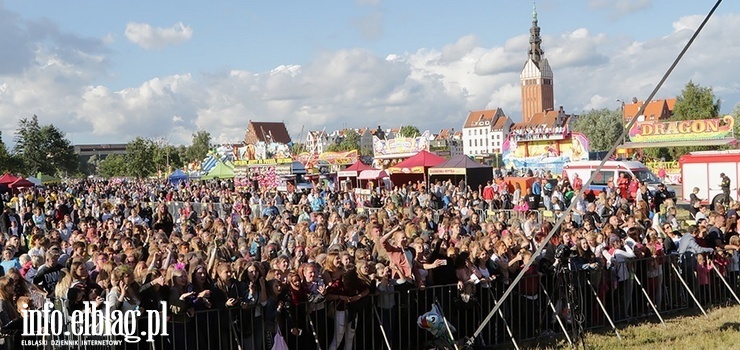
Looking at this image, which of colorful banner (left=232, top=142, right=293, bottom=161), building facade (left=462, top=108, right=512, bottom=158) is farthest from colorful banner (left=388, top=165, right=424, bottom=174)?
building facade (left=462, top=108, right=512, bottom=158)

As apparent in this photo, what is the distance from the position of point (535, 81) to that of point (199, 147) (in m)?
78.2

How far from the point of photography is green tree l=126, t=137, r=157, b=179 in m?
→ 91.5

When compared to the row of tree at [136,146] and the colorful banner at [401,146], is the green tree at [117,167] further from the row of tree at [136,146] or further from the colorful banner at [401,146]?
the colorful banner at [401,146]

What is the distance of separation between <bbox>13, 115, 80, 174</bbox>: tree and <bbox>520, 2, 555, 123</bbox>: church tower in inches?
3942

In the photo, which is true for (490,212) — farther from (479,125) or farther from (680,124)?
(479,125)

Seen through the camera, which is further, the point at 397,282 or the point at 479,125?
the point at 479,125

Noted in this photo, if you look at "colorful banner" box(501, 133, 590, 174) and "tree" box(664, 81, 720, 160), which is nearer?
"colorful banner" box(501, 133, 590, 174)

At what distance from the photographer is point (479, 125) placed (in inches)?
6373

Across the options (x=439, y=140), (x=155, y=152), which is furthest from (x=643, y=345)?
(x=439, y=140)

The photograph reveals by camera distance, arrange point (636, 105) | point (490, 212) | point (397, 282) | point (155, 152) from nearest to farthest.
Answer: point (397, 282) → point (490, 212) → point (155, 152) → point (636, 105)

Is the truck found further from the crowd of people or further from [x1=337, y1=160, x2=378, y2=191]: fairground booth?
[x1=337, y1=160, x2=378, y2=191]: fairground booth

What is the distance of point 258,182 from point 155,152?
196 ft

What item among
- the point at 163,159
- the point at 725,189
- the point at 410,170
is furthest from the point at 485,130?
the point at 725,189

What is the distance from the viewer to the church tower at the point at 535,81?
156375 millimetres
